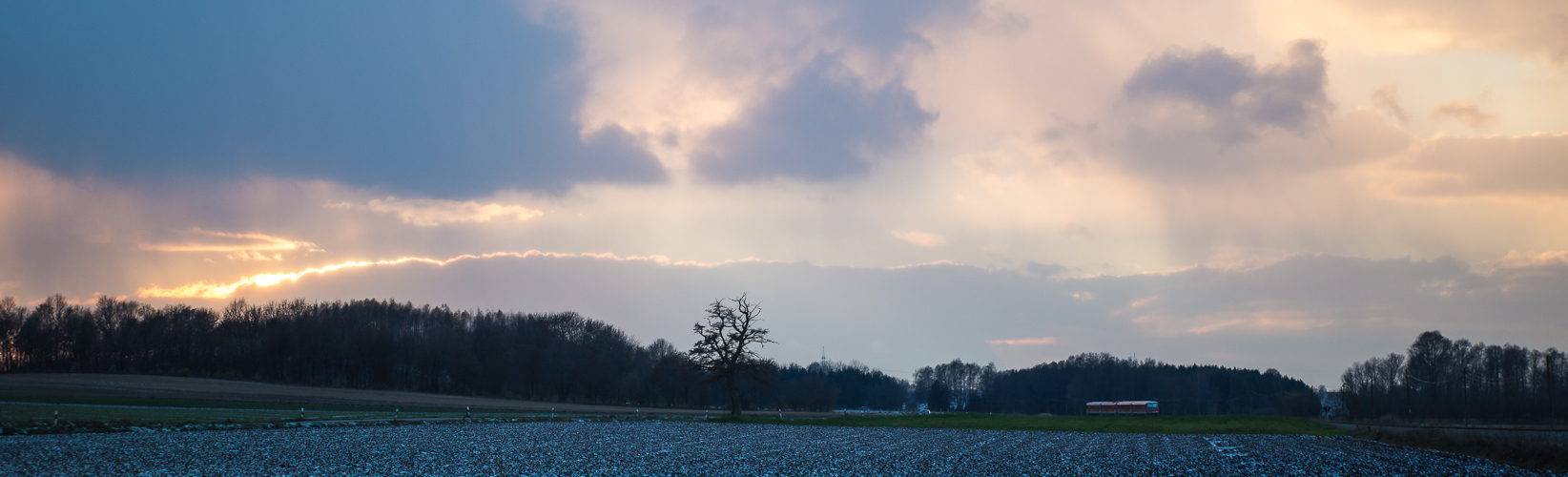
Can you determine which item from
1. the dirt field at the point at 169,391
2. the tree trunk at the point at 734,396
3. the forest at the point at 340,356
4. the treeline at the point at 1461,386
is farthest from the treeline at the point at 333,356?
the treeline at the point at 1461,386

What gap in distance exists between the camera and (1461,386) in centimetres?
11994

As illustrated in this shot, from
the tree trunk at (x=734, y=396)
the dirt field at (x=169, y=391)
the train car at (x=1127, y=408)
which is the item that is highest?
the tree trunk at (x=734, y=396)

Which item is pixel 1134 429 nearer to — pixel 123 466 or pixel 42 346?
pixel 123 466

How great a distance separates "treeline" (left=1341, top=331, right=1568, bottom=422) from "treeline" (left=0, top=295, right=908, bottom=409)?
8025cm

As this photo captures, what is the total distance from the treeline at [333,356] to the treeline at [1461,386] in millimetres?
80250

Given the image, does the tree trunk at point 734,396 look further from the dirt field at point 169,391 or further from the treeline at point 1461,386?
the treeline at point 1461,386

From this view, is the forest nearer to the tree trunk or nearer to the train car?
the train car

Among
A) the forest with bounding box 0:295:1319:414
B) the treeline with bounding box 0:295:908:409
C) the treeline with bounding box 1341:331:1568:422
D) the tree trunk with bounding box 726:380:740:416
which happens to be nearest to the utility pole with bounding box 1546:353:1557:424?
the treeline with bounding box 1341:331:1568:422

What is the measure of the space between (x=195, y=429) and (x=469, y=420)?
1946cm

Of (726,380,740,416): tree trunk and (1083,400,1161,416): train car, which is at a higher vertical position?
A: (726,380,740,416): tree trunk

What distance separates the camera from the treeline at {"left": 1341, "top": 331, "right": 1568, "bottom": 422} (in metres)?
96.0

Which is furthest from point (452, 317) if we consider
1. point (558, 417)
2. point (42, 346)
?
point (558, 417)

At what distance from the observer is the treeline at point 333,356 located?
416 feet

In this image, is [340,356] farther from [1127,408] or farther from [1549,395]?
[1549,395]
